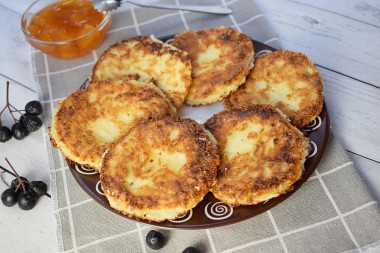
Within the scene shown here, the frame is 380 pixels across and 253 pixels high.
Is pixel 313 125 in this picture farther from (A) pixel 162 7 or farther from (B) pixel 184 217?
(A) pixel 162 7

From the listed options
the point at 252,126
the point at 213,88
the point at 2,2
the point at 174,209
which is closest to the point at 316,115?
the point at 252,126

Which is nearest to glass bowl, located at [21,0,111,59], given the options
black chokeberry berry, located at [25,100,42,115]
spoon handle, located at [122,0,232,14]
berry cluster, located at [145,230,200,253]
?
spoon handle, located at [122,0,232,14]

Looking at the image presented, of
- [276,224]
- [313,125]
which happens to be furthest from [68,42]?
[276,224]

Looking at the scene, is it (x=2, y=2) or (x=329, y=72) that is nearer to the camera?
(x=329, y=72)

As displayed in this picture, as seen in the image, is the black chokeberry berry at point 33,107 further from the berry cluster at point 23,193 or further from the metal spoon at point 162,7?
the metal spoon at point 162,7

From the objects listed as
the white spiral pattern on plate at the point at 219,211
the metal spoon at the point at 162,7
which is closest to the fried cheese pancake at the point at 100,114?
the white spiral pattern on plate at the point at 219,211

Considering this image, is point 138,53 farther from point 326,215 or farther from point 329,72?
point 326,215
